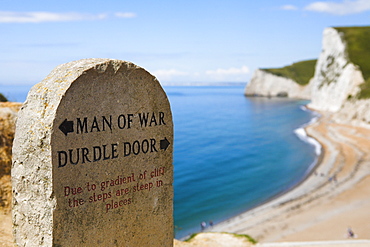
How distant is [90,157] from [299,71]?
122 meters

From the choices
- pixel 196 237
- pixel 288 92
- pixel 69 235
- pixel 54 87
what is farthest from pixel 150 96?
pixel 288 92

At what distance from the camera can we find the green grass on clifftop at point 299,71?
114062 millimetres

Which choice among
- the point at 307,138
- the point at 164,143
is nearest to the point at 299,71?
the point at 307,138

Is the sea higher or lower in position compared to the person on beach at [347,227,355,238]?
lower

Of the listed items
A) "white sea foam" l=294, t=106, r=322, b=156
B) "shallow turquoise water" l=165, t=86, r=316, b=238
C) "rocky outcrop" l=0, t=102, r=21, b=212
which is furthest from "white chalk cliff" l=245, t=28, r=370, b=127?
"rocky outcrop" l=0, t=102, r=21, b=212

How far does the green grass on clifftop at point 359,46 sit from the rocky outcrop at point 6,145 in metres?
54.8

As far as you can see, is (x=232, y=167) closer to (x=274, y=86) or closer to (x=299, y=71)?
(x=274, y=86)

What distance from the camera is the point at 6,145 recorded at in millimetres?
8703

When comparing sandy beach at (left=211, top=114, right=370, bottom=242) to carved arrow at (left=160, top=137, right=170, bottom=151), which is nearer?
carved arrow at (left=160, top=137, right=170, bottom=151)

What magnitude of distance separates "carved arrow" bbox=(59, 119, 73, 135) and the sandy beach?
1675 centimetres

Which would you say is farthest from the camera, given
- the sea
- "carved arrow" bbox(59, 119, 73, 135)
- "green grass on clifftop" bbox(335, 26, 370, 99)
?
"green grass on clifftop" bbox(335, 26, 370, 99)

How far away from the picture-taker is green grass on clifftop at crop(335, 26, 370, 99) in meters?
63.2

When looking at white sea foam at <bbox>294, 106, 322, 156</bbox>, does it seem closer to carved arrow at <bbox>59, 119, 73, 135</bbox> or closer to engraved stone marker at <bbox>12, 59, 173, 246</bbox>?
engraved stone marker at <bbox>12, 59, 173, 246</bbox>

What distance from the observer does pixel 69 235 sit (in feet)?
14.8
